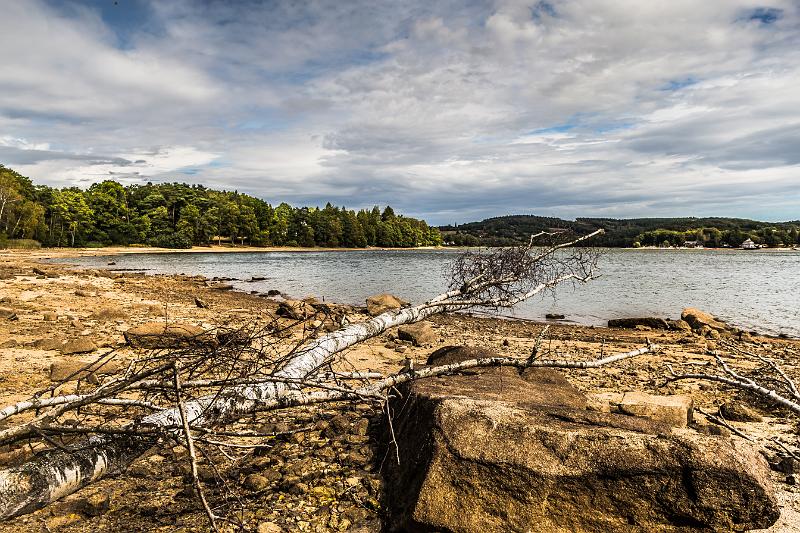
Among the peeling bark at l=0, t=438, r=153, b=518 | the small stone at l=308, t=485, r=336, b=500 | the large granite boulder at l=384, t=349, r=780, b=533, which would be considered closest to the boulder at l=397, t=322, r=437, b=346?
the small stone at l=308, t=485, r=336, b=500

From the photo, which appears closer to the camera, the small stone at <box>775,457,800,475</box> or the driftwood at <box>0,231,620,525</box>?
the driftwood at <box>0,231,620,525</box>

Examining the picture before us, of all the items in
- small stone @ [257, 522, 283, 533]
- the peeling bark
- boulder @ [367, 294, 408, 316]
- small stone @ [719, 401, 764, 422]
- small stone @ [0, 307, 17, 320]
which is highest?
the peeling bark

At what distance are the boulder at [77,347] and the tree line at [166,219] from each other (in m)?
69.7

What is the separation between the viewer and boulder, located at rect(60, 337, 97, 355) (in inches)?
313

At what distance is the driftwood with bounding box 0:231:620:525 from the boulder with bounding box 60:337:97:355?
3212mm

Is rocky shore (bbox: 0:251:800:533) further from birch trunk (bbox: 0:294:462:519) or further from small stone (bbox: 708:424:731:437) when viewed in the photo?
birch trunk (bbox: 0:294:462:519)

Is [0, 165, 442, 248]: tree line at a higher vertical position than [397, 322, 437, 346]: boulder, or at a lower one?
higher

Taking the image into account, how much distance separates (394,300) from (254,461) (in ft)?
43.7

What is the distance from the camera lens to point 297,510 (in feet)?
11.2

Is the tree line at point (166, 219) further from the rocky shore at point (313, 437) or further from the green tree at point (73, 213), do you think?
the rocky shore at point (313, 437)

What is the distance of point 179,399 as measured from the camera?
231 centimetres

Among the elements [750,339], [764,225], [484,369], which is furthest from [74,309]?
[764,225]

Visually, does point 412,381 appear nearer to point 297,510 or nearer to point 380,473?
point 380,473

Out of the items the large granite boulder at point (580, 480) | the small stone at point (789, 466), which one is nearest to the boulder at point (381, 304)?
the small stone at point (789, 466)
